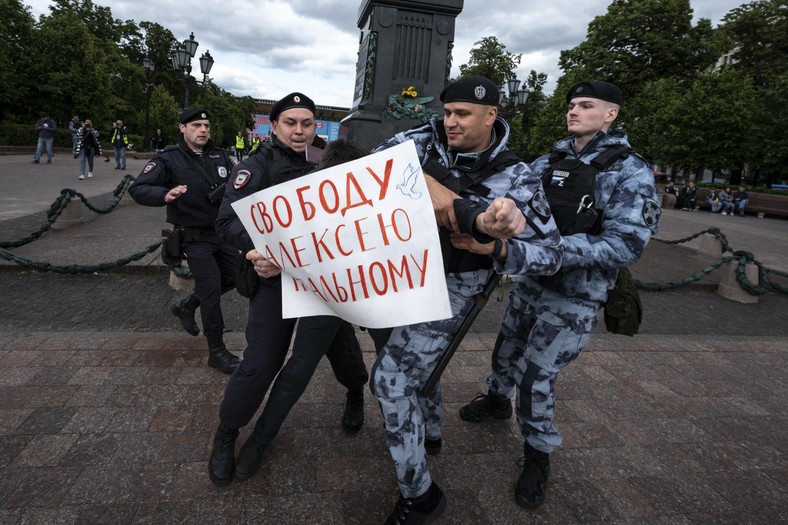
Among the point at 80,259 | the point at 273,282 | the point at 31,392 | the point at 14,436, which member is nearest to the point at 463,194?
the point at 273,282

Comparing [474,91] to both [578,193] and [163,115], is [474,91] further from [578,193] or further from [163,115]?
[163,115]

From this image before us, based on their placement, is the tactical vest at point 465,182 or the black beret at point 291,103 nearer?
the tactical vest at point 465,182

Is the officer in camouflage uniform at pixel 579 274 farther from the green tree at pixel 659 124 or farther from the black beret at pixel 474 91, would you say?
the green tree at pixel 659 124

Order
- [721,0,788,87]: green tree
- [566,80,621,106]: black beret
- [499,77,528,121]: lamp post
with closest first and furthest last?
1. [566,80,621,106]: black beret
2. [499,77,528,121]: lamp post
3. [721,0,788,87]: green tree

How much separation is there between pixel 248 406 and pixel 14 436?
142 centimetres

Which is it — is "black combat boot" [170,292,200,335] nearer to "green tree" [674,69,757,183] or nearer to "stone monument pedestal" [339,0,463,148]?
"stone monument pedestal" [339,0,463,148]

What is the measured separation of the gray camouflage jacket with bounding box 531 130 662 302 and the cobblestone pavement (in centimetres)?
112

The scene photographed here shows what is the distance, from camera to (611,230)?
2371 millimetres

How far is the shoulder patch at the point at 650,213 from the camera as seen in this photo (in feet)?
7.64

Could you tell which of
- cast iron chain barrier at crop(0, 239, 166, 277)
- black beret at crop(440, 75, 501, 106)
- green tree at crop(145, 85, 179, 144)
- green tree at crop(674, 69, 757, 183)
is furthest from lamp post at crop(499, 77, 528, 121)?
green tree at crop(145, 85, 179, 144)

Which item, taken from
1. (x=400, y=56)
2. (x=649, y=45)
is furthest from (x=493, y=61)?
(x=400, y=56)

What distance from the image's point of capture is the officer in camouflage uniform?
2.32m

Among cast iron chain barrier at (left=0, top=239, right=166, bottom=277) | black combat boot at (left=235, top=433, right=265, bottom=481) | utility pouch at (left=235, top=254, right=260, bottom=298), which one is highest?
utility pouch at (left=235, top=254, right=260, bottom=298)

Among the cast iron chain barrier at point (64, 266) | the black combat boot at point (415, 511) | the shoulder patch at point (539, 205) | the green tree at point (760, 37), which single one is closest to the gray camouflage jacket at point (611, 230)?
the shoulder patch at point (539, 205)
